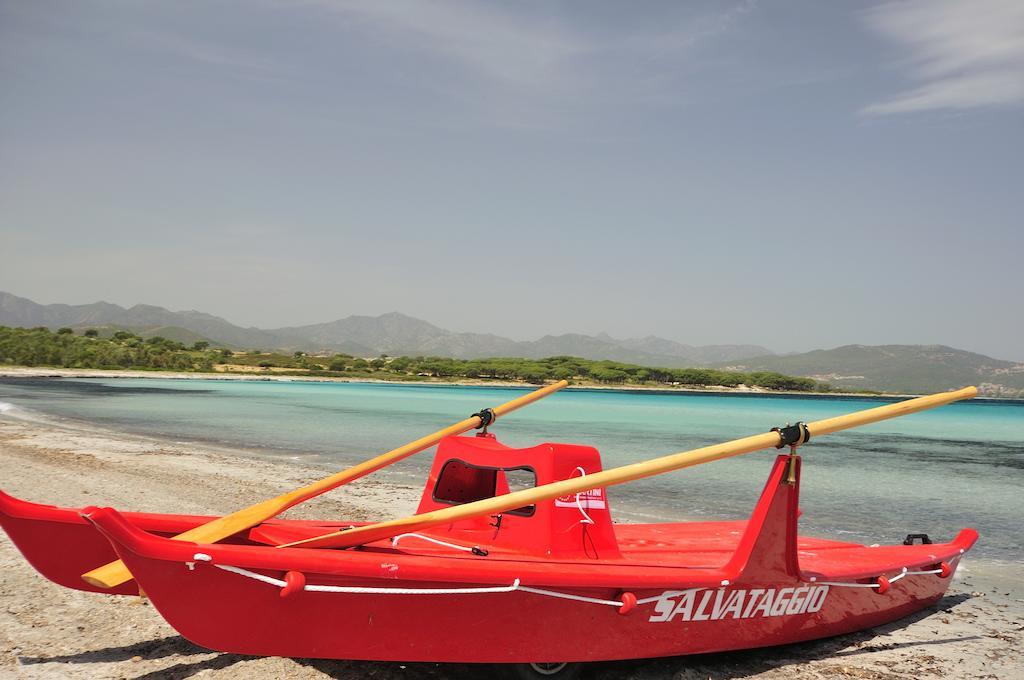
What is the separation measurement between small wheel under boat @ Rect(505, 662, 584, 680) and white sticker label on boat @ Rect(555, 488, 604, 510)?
108 cm

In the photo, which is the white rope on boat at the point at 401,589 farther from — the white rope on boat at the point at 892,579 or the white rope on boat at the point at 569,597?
the white rope on boat at the point at 892,579

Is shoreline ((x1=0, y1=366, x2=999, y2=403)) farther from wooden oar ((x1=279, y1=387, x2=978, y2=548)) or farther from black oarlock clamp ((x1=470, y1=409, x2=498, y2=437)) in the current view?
wooden oar ((x1=279, y1=387, x2=978, y2=548))

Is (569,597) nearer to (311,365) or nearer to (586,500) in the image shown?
(586,500)

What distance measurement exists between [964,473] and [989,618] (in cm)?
1743

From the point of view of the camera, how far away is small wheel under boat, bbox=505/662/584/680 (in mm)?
4672

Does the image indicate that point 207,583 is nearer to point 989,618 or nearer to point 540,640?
point 540,640

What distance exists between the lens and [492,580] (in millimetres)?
4301

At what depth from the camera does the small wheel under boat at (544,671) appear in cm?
467

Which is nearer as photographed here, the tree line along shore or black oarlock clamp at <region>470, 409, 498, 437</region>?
black oarlock clamp at <region>470, 409, 498, 437</region>

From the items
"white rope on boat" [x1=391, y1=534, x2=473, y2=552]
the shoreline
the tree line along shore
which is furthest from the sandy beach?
the tree line along shore

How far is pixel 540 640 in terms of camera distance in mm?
4504

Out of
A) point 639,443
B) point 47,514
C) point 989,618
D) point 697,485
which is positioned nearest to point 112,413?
point 639,443

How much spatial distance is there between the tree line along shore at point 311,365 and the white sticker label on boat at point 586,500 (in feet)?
287

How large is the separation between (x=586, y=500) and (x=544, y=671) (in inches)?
48.7
